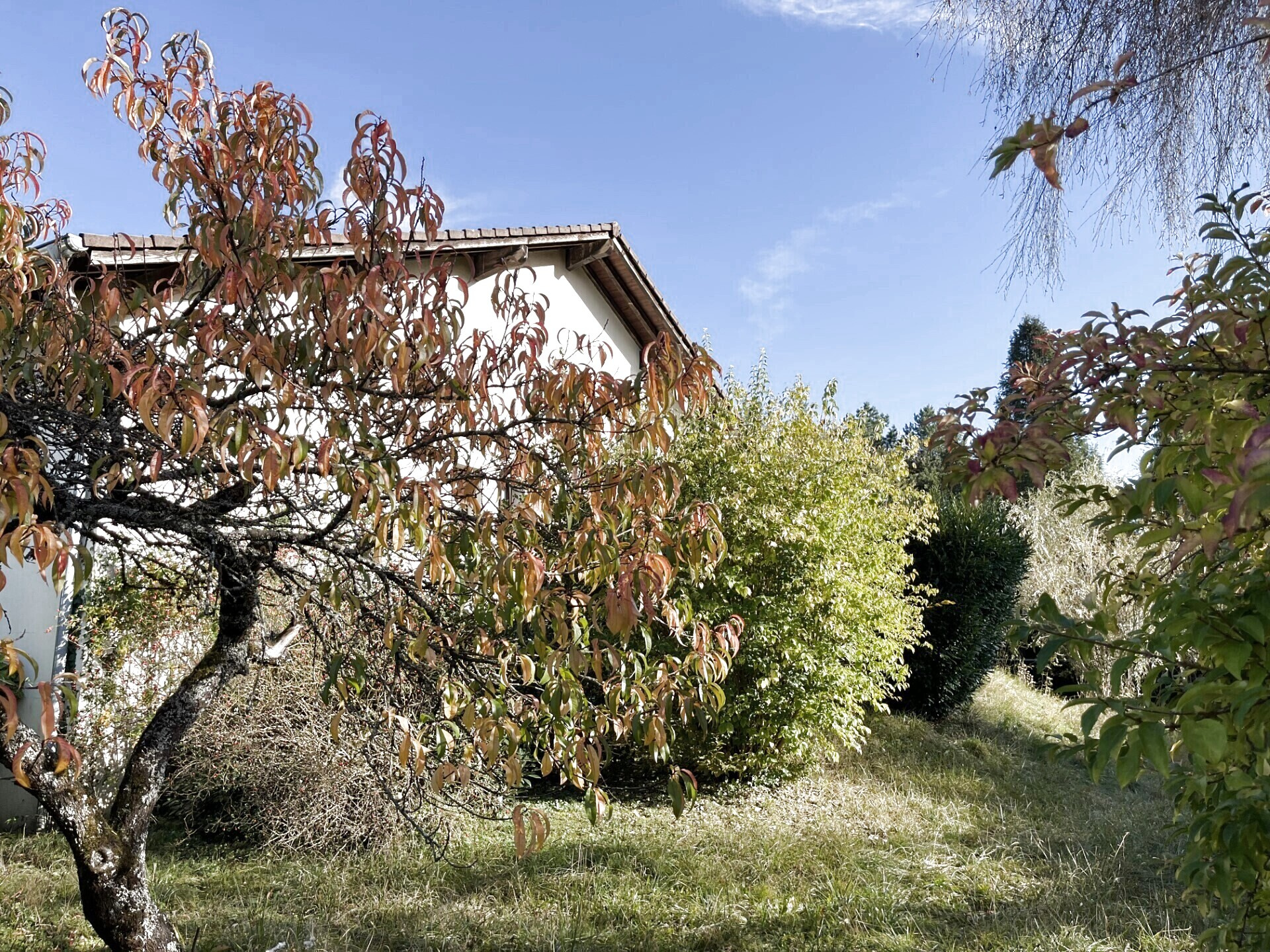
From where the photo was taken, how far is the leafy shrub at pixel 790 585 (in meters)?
8.01

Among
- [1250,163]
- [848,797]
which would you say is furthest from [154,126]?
[848,797]

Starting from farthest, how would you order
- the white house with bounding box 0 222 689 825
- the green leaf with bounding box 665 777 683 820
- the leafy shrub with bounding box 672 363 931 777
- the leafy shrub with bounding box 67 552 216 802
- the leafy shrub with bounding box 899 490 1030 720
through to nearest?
1. the leafy shrub with bounding box 899 490 1030 720
2. the leafy shrub with bounding box 672 363 931 777
3. the leafy shrub with bounding box 67 552 216 802
4. the white house with bounding box 0 222 689 825
5. the green leaf with bounding box 665 777 683 820

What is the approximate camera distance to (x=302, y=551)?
3.61m

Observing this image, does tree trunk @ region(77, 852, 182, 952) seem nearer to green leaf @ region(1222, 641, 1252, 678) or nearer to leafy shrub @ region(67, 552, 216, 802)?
leafy shrub @ region(67, 552, 216, 802)

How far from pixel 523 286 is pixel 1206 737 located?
34.8ft

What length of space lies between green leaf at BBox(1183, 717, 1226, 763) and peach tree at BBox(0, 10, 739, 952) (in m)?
1.23

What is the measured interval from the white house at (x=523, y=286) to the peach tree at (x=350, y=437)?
1.87 ft

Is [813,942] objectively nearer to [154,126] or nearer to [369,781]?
[369,781]

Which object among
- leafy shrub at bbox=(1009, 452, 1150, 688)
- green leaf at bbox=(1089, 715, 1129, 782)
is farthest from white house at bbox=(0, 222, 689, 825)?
leafy shrub at bbox=(1009, 452, 1150, 688)

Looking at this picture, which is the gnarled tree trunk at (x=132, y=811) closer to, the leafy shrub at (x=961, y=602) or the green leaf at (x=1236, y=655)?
the green leaf at (x=1236, y=655)

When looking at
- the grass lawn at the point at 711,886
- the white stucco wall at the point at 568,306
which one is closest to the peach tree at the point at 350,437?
the grass lawn at the point at 711,886

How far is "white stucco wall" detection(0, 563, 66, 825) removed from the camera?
7043mm

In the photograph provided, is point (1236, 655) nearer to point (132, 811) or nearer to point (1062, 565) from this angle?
point (132, 811)

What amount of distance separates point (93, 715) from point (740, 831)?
16.1 feet
